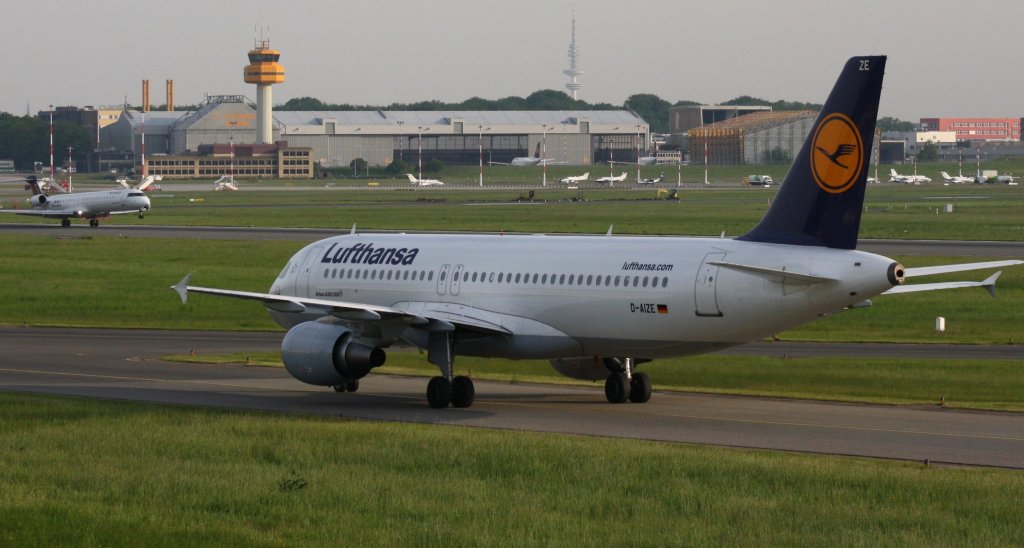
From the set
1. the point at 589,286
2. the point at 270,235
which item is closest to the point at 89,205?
the point at 270,235

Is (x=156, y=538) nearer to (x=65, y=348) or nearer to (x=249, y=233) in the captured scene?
(x=65, y=348)

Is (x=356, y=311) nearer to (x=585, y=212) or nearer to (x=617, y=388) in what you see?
(x=617, y=388)

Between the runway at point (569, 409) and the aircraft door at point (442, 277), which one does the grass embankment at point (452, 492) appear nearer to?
the runway at point (569, 409)

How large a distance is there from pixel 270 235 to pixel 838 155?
245 ft

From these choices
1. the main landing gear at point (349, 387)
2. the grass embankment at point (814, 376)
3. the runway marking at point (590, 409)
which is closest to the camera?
the runway marking at point (590, 409)

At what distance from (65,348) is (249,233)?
56.7m

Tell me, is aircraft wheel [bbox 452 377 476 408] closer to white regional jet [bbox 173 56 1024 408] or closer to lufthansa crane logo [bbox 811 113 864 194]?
white regional jet [bbox 173 56 1024 408]

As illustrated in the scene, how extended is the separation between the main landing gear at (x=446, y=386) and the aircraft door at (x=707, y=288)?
6.36 meters

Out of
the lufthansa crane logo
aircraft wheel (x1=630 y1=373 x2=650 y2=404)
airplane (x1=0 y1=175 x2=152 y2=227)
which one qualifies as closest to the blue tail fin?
the lufthansa crane logo

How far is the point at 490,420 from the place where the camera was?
106 ft

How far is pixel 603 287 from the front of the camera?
33.2 m

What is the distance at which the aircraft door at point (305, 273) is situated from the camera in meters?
40.4

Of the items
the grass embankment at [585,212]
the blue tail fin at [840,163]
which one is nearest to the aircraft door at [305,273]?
the blue tail fin at [840,163]

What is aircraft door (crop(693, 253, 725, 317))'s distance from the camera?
30.9 metres
